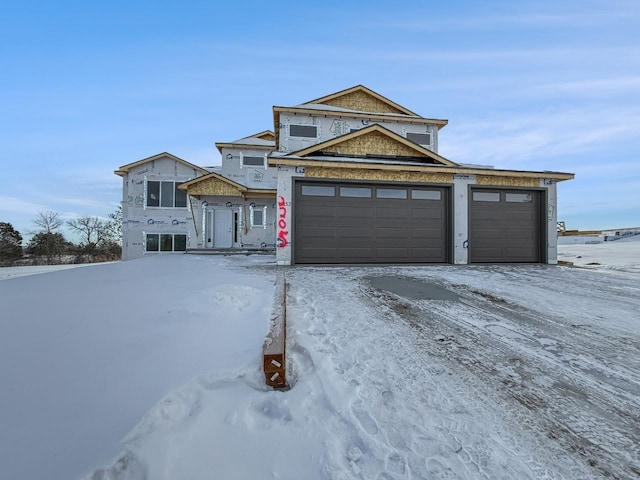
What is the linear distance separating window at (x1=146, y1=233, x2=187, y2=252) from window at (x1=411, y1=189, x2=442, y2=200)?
13965 millimetres

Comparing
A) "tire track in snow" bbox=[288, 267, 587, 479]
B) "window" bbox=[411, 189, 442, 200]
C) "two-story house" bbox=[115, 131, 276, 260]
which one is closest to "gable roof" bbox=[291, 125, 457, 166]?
"window" bbox=[411, 189, 442, 200]

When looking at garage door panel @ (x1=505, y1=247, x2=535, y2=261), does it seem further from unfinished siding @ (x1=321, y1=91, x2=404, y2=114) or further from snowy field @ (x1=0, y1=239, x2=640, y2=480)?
unfinished siding @ (x1=321, y1=91, x2=404, y2=114)

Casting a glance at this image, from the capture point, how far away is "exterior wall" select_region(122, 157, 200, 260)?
56.4 feet

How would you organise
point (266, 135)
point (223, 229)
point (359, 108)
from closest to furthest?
point (359, 108)
point (223, 229)
point (266, 135)

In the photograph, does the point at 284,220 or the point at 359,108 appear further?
the point at 359,108

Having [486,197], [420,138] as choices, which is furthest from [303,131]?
[486,197]

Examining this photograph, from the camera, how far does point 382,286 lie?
594cm

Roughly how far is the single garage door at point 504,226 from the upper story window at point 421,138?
6.32 m

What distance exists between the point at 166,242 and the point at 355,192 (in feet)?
44.4

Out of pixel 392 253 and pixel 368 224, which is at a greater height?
pixel 368 224

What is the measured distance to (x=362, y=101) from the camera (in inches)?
630

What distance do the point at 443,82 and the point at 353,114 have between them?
5682mm

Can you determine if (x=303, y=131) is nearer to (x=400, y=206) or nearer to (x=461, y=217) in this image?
(x=400, y=206)

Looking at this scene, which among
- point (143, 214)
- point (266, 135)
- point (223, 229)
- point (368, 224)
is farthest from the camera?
point (266, 135)
